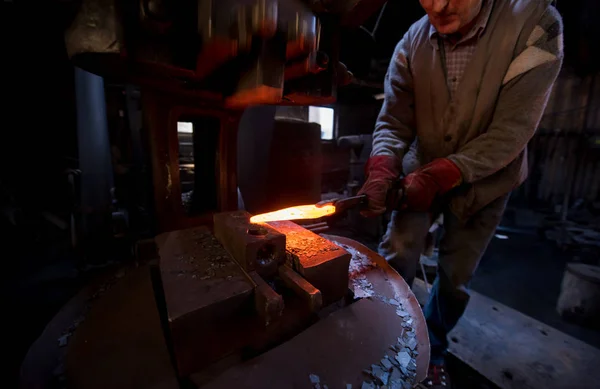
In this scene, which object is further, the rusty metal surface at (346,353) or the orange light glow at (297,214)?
the orange light glow at (297,214)

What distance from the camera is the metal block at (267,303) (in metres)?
0.68

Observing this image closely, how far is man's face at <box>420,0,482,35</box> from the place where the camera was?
139 centimetres

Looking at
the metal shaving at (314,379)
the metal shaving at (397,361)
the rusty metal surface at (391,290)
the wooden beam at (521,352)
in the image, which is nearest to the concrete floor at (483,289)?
the wooden beam at (521,352)

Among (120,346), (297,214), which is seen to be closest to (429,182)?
(297,214)

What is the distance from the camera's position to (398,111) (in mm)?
1802

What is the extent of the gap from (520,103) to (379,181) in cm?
81

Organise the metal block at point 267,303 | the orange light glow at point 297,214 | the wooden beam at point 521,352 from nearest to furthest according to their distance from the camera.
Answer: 1. the metal block at point 267,303
2. the orange light glow at point 297,214
3. the wooden beam at point 521,352

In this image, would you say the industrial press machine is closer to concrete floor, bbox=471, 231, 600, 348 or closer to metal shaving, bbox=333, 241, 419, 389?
metal shaving, bbox=333, 241, 419, 389

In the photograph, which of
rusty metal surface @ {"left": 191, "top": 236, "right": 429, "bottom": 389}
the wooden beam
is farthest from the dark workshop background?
rusty metal surface @ {"left": 191, "top": 236, "right": 429, "bottom": 389}

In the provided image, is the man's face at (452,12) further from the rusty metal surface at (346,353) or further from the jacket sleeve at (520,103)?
the rusty metal surface at (346,353)

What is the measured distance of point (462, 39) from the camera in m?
1.53

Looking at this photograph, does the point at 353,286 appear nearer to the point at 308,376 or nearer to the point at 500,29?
the point at 308,376

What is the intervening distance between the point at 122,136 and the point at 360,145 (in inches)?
162

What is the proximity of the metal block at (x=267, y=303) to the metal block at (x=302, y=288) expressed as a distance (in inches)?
3.1
